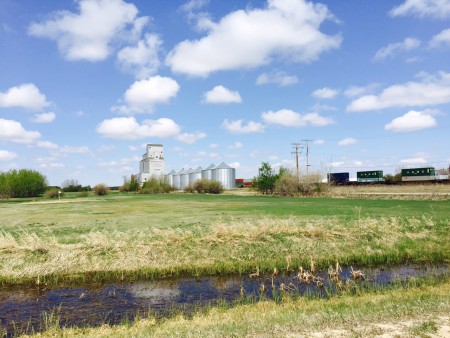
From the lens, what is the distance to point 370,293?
43.9 feet

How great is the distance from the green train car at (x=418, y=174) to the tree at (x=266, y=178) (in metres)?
37.7

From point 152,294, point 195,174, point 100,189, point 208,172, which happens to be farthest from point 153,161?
point 152,294

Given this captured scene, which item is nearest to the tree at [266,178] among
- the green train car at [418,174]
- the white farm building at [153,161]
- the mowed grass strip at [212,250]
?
the green train car at [418,174]

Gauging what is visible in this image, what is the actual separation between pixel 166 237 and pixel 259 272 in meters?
6.49

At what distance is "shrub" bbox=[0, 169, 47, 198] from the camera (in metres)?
111

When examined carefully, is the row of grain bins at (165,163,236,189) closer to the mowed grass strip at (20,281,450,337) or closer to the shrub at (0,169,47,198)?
the shrub at (0,169,47,198)

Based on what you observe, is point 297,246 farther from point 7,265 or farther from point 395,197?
point 395,197

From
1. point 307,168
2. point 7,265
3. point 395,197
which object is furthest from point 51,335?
point 307,168

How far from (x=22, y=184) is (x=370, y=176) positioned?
109 meters

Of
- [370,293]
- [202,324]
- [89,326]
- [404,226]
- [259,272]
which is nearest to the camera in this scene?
[202,324]

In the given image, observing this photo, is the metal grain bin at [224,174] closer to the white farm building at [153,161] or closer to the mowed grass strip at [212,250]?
the white farm building at [153,161]

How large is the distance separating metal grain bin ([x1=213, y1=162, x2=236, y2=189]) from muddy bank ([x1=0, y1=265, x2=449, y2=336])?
115327 millimetres

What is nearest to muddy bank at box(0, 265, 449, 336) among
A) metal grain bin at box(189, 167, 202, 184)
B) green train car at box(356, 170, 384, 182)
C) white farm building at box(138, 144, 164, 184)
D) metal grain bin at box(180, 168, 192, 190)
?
green train car at box(356, 170, 384, 182)

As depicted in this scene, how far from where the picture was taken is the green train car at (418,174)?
311ft
